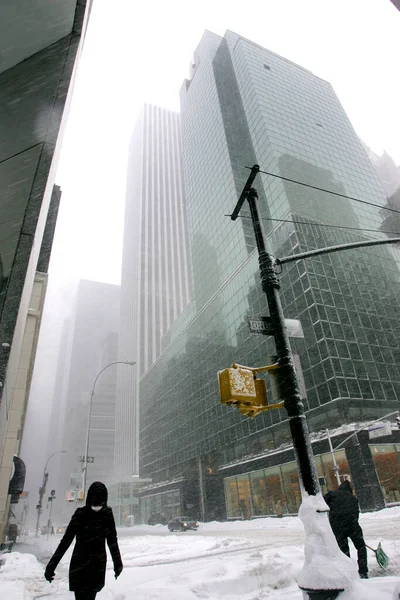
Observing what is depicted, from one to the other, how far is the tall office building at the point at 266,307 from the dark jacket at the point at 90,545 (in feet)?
41.8

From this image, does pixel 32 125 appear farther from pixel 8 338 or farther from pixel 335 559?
pixel 335 559

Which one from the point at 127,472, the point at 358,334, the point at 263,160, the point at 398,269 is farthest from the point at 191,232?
the point at 127,472

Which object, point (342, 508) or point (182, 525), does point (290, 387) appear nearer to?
point (342, 508)

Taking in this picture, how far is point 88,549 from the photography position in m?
4.27

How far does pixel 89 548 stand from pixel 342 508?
4626mm

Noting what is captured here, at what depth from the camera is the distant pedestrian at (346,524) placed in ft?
20.6

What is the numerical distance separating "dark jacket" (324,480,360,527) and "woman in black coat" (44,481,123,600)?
4.05m

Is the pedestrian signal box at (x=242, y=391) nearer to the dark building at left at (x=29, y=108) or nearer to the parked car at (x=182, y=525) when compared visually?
the dark building at left at (x=29, y=108)

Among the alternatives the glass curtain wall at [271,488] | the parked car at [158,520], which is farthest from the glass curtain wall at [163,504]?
the glass curtain wall at [271,488]

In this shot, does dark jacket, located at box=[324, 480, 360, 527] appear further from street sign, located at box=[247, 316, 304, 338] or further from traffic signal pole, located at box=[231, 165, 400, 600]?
street sign, located at box=[247, 316, 304, 338]

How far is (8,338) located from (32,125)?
8.19 ft

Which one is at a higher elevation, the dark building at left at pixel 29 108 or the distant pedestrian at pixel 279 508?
the dark building at left at pixel 29 108

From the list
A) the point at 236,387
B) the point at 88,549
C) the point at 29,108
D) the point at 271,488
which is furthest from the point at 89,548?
the point at 271,488

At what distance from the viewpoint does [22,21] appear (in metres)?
3.69
